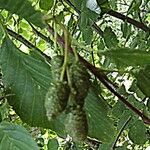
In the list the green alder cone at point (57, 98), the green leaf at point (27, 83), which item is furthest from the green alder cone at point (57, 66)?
the green leaf at point (27, 83)

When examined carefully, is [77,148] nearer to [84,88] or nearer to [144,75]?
[144,75]

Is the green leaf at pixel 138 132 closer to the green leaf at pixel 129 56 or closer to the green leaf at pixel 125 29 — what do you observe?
the green leaf at pixel 125 29

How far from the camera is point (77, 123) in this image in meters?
0.52

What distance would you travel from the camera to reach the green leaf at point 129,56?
59cm

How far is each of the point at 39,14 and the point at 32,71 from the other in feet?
0.30

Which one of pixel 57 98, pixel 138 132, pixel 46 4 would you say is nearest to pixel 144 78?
pixel 57 98

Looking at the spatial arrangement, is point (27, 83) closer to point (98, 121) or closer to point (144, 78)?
point (98, 121)

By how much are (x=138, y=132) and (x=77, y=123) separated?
0.95m

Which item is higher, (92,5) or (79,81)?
(92,5)

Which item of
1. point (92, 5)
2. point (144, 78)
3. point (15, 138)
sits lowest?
point (15, 138)

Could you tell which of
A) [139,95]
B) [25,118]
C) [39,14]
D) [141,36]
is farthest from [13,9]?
[141,36]

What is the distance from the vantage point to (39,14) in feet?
2.72

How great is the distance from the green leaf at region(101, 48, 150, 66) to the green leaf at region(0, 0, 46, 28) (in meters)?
0.25

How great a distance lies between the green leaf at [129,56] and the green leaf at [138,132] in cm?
84
